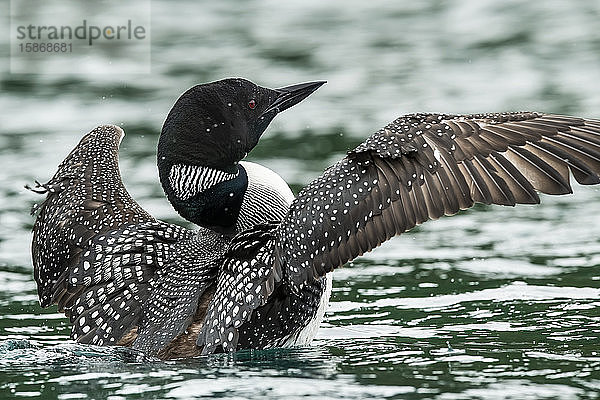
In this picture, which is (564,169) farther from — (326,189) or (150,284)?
(150,284)

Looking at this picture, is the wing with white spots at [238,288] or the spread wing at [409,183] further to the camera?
the wing with white spots at [238,288]

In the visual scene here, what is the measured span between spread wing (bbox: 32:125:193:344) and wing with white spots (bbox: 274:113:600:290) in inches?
30.9

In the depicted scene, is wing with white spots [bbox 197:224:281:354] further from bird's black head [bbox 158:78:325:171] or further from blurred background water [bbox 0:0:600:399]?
bird's black head [bbox 158:78:325:171]

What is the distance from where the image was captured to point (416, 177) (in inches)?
206

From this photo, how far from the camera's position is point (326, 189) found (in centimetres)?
529

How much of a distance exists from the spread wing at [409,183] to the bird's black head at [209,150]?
56 centimetres

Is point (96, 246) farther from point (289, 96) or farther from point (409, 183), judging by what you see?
point (409, 183)

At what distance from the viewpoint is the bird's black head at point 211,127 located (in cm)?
573

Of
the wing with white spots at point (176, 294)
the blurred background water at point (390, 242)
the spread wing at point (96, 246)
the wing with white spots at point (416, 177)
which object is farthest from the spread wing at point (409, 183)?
→ the spread wing at point (96, 246)

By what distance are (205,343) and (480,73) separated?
21.8 ft

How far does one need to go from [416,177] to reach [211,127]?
1.08 m

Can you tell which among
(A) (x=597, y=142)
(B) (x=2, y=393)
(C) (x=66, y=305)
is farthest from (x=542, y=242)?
(B) (x=2, y=393)

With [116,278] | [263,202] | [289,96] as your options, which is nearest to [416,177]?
[263,202]

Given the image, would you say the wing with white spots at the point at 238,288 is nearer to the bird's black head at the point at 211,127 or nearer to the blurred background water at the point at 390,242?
the blurred background water at the point at 390,242
